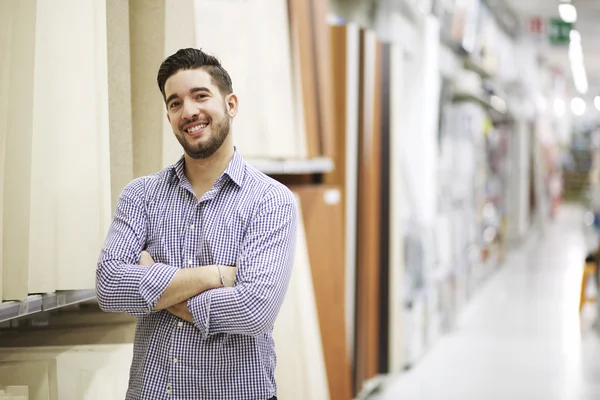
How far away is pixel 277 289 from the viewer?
184cm

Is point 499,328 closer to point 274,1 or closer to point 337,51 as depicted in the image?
point 337,51

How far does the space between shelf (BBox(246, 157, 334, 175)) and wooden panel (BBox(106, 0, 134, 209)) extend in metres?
0.68

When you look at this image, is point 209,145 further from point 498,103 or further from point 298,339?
point 498,103

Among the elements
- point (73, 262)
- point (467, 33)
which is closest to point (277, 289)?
point (73, 262)

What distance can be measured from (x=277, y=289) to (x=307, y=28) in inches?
77.6

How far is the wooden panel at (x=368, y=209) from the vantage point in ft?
15.4

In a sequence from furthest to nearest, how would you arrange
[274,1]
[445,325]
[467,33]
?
[467,33] → [445,325] → [274,1]

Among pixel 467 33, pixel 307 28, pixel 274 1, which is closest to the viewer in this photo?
pixel 274 1

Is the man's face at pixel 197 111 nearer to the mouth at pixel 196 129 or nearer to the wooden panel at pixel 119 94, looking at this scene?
the mouth at pixel 196 129

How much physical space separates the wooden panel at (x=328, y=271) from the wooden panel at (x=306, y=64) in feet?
0.76

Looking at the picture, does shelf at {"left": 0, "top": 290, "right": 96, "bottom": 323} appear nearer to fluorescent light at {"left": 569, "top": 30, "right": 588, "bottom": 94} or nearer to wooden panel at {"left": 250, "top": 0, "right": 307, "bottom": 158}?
wooden panel at {"left": 250, "top": 0, "right": 307, "bottom": 158}

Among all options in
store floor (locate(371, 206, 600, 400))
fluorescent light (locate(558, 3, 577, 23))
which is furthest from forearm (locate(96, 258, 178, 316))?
fluorescent light (locate(558, 3, 577, 23))

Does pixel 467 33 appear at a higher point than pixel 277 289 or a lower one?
higher

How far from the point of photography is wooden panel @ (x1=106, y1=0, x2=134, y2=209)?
2281 mm
